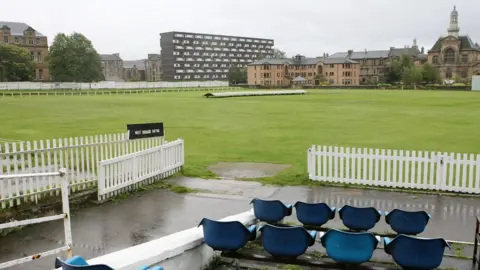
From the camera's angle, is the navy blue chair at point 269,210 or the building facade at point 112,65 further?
the building facade at point 112,65

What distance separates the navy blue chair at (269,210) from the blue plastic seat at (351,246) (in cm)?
165

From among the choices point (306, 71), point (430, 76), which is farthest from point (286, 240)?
point (306, 71)

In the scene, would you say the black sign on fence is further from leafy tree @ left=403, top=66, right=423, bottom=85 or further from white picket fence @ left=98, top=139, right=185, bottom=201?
leafy tree @ left=403, top=66, right=423, bottom=85

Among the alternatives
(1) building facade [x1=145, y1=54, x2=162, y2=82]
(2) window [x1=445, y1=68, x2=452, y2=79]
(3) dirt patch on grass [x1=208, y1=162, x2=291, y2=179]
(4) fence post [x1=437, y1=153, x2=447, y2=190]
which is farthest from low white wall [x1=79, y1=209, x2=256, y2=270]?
(1) building facade [x1=145, y1=54, x2=162, y2=82]

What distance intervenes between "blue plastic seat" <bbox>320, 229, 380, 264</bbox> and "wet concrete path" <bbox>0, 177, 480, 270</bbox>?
2.75 meters

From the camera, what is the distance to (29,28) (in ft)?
374

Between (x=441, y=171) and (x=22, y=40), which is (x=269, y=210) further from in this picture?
(x=22, y=40)

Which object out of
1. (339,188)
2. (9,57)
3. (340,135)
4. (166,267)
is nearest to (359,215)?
(166,267)

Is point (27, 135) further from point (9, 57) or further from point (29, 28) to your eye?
point (29, 28)

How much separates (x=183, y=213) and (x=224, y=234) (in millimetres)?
3869

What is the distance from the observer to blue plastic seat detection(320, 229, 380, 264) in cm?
552

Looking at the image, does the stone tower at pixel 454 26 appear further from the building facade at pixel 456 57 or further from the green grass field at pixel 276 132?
the green grass field at pixel 276 132

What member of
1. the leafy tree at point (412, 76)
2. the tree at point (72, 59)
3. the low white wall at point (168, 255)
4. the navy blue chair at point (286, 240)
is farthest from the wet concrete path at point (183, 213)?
the tree at point (72, 59)

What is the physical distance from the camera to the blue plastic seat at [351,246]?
552 cm
